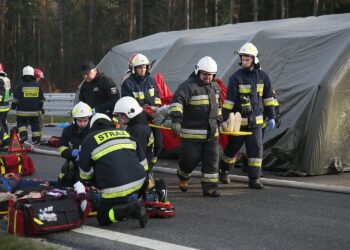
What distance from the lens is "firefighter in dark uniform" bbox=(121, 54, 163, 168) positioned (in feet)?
28.2

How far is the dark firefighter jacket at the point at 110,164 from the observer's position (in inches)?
233

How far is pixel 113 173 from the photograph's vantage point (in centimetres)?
592

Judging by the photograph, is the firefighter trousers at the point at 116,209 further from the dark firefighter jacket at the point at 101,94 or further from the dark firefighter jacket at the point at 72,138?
the dark firefighter jacket at the point at 101,94

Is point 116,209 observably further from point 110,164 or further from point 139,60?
point 139,60

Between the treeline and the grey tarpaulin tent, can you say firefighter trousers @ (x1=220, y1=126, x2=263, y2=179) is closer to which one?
the grey tarpaulin tent

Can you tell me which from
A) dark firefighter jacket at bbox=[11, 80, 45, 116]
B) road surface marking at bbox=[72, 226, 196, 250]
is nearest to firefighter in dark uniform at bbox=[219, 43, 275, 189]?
road surface marking at bbox=[72, 226, 196, 250]

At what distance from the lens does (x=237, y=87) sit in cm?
845

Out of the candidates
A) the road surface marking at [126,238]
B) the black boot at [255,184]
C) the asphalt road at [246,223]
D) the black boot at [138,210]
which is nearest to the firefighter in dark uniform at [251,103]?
the black boot at [255,184]

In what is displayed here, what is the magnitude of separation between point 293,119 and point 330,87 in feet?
2.52

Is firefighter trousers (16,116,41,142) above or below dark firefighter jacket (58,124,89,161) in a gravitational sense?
below

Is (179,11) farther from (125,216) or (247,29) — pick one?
(125,216)

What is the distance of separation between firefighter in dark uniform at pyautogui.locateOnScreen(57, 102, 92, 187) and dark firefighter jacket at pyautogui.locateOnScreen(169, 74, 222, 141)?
123 cm

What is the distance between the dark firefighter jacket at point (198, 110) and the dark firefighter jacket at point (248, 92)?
582 millimetres

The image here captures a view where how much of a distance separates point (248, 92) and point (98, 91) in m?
2.38
